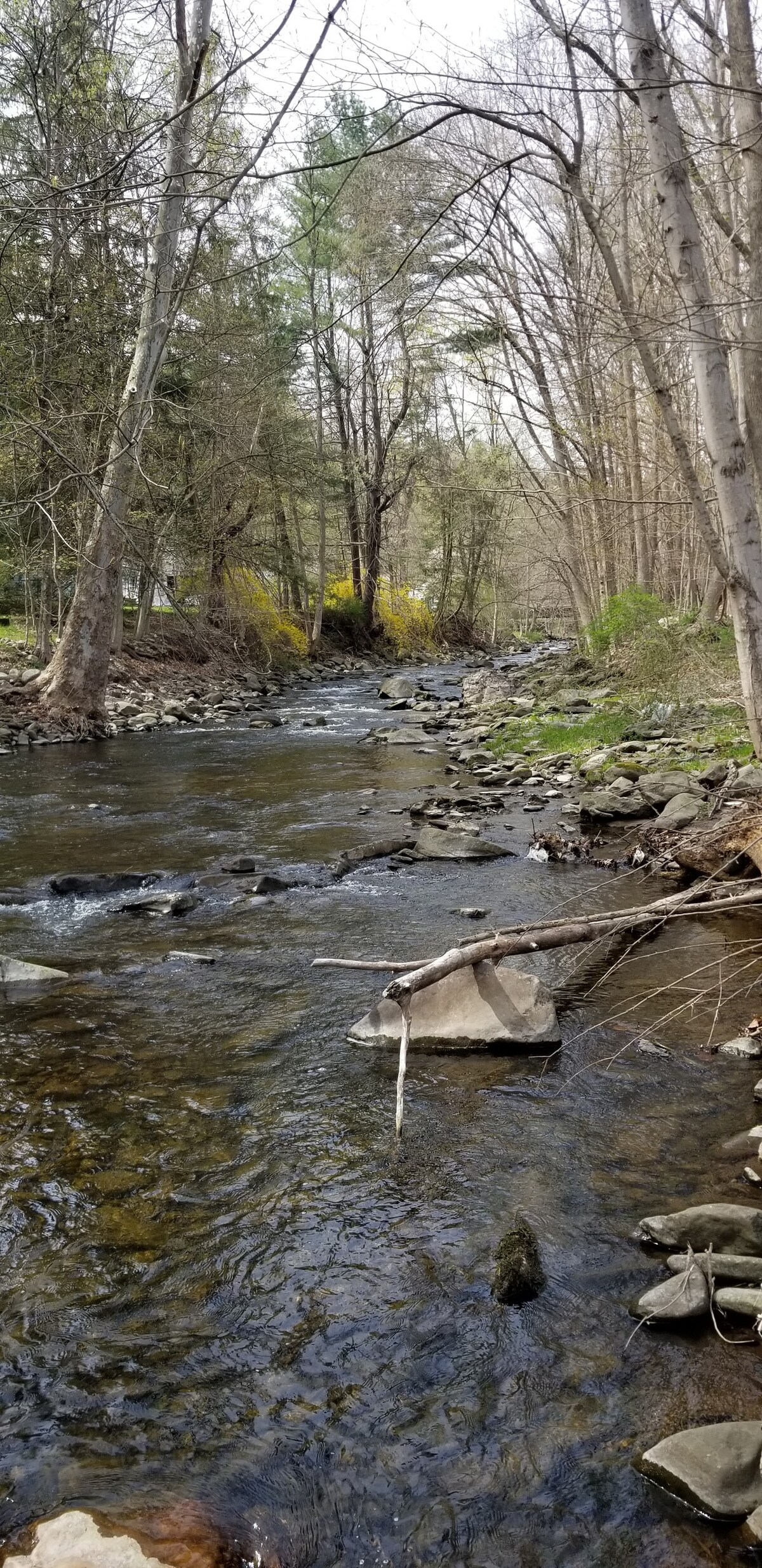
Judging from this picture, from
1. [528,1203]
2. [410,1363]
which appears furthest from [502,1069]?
[410,1363]

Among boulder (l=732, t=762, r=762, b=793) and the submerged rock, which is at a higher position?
boulder (l=732, t=762, r=762, b=793)

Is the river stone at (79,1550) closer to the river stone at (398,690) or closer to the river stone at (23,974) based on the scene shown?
the river stone at (23,974)

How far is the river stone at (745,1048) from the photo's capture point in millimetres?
3953

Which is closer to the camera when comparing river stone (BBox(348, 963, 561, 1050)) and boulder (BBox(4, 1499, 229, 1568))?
boulder (BBox(4, 1499, 229, 1568))

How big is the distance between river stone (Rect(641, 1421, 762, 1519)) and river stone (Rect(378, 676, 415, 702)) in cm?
1729

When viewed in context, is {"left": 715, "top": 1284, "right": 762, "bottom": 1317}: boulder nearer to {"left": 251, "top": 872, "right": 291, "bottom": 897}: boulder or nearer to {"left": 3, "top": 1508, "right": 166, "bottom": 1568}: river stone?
{"left": 3, "top": 1508, "right": 166, "bottom": 1568}: river stone

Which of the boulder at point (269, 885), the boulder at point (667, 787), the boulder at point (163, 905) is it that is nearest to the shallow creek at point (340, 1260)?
the boulder at point (163, 905)

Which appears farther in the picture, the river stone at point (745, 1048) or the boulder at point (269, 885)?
the boulder at point (269, 885)

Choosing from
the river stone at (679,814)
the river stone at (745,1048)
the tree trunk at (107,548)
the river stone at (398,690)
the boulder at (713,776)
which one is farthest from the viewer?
the river stone at (398,690)

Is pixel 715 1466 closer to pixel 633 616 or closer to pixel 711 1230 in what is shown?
pixel 711 1230

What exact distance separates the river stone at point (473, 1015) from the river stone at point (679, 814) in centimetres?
297

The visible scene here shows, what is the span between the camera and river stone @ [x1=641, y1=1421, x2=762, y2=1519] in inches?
76.8

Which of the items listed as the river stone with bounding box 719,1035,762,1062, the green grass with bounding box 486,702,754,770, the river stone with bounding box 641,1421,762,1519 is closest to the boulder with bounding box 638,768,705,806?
the green grass with bounding box 486,702,754,770

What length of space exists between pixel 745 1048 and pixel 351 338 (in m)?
27.6
